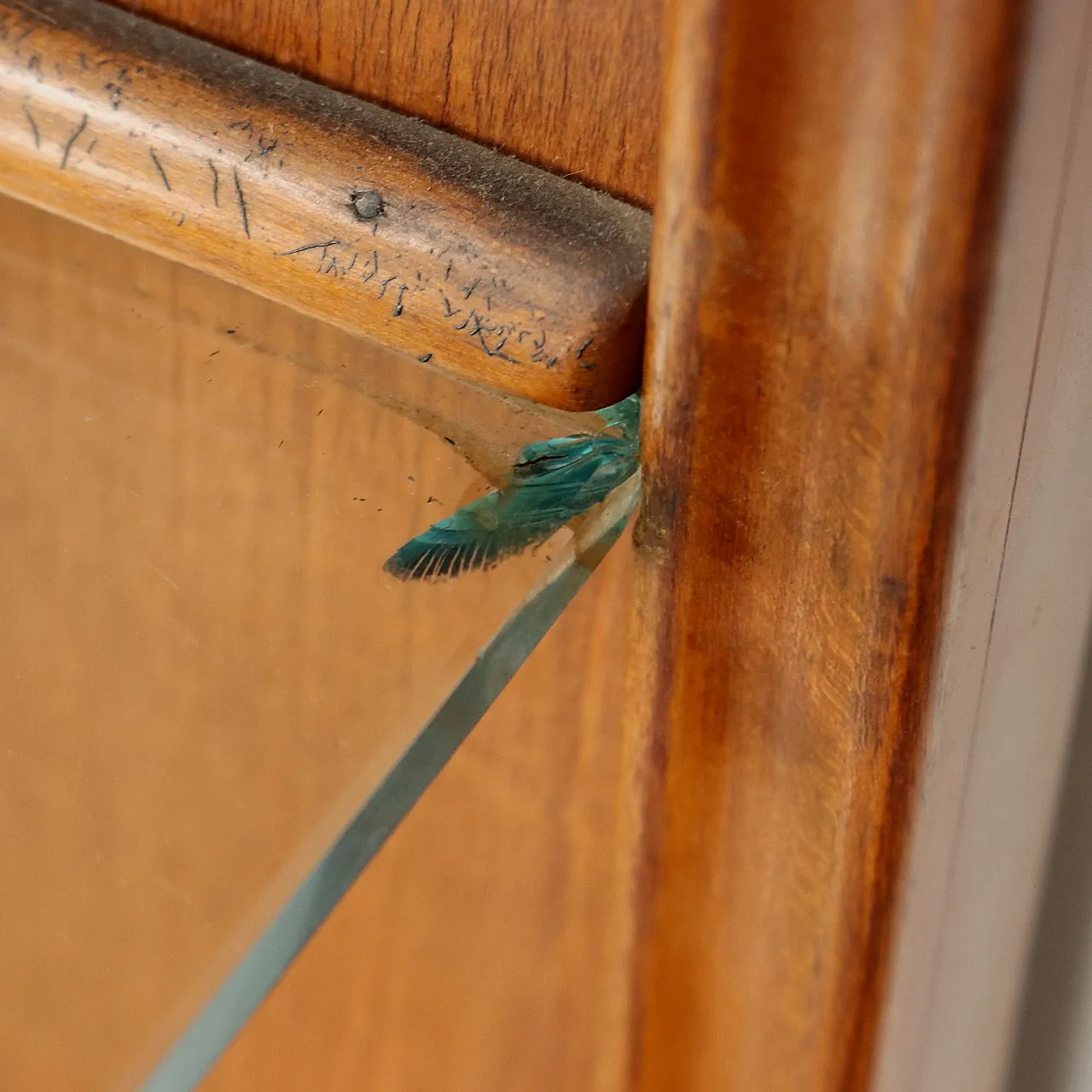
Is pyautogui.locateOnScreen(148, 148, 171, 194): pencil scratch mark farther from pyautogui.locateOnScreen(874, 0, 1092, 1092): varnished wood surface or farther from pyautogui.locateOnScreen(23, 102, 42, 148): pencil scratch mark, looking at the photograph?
pyautogui.locateOnScreen(874, 0, 1092, 1092): varnished wood surface

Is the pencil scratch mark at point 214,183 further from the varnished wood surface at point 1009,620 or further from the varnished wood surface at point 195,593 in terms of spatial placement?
the varnished wood surface at point 1009,620

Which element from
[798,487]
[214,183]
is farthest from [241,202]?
[798,487]

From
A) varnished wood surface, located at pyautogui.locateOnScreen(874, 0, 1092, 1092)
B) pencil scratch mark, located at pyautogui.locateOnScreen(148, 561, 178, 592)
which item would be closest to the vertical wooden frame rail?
varnished wood surface, located at pyautogui.locateOnScreen(874, 0, 1092, 1092)

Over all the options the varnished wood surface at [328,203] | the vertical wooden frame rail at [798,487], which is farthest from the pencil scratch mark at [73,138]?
the vertical wooden frame rail at [798,487]

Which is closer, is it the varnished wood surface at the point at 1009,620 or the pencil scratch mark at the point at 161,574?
the varnished wood surface at the point at 1009,620

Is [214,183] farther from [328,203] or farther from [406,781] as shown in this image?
[406,781]
